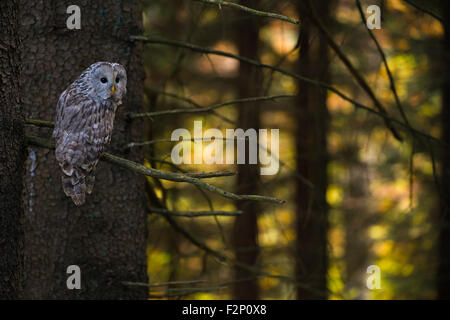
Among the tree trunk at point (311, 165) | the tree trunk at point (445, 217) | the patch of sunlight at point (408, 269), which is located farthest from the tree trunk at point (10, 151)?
the patch of sunlight at point (408, 269)

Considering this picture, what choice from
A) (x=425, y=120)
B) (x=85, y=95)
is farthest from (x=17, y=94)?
(x=425, y=120)

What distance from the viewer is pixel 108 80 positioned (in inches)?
95.6

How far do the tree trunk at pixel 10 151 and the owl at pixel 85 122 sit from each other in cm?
30

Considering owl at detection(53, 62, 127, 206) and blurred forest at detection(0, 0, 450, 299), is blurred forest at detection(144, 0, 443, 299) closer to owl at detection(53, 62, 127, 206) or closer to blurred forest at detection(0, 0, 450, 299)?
blurred forest at detection(0, 0, 450, 299)

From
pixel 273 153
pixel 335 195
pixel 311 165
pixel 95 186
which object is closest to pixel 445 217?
pixel 311 165

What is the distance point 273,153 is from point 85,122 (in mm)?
2931

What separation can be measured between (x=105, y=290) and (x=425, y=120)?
927 centimetres

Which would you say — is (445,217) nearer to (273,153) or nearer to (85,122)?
(273,153)

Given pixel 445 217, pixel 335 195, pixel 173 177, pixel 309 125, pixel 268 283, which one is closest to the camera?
pixel 173 177

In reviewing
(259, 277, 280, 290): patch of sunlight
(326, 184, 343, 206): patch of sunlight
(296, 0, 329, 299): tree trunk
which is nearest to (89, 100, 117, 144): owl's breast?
(296, 0, 329, 299): tree trunk

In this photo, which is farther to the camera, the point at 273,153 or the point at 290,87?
the point at 290,87

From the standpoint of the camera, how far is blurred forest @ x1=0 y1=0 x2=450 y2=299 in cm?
381

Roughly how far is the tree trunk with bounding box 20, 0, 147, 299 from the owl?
1199 millimetres

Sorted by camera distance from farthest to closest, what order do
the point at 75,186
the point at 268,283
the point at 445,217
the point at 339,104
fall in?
the point at 339,104, the point at 445,217, the point at 268,283, the point at 75,186
